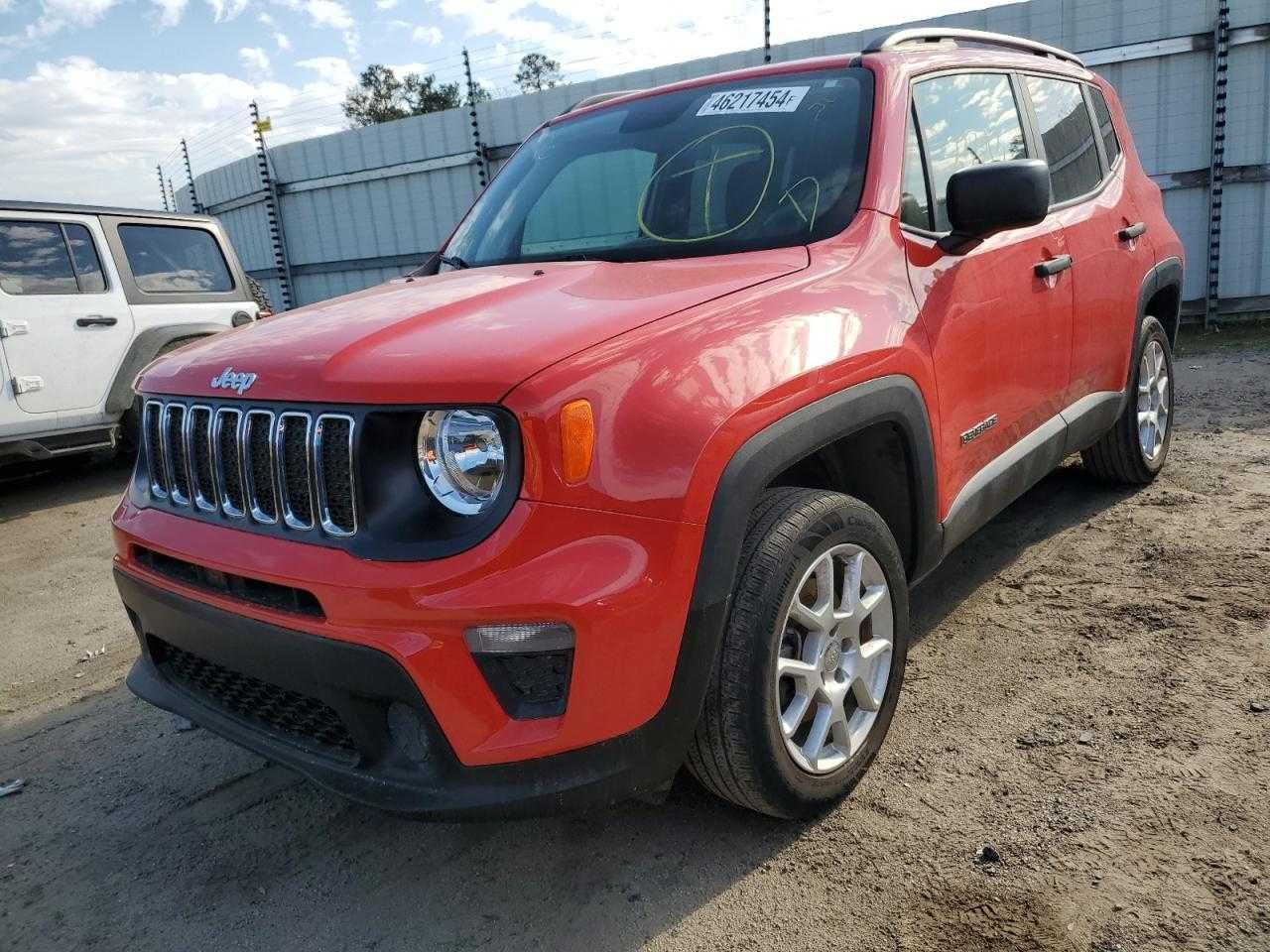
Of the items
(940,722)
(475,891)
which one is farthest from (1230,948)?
(475,891)

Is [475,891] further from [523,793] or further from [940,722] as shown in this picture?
[940,722]

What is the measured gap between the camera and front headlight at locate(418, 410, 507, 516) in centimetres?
176

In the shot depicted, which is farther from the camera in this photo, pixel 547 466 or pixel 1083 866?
pixel 1083 866

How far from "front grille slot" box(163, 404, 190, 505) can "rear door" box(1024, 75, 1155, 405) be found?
290cm

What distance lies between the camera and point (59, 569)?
16.0 feet

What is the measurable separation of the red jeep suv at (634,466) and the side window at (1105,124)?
129cm

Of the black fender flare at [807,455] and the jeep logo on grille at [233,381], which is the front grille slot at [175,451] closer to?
the jeep logo on grille at [233,381]

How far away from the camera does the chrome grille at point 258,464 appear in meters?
1.85

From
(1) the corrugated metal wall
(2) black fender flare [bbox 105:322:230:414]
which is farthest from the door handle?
(1) the corrugated metal wall

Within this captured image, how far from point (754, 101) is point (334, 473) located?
182cm

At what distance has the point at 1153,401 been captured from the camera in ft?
14.6

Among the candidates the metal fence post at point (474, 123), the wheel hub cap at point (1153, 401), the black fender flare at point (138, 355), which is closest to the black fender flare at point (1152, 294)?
the wheel hub cap at point (1153, 401)

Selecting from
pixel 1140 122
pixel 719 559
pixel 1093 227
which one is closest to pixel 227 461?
pixel 719 559

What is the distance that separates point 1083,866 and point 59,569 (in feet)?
15.9
